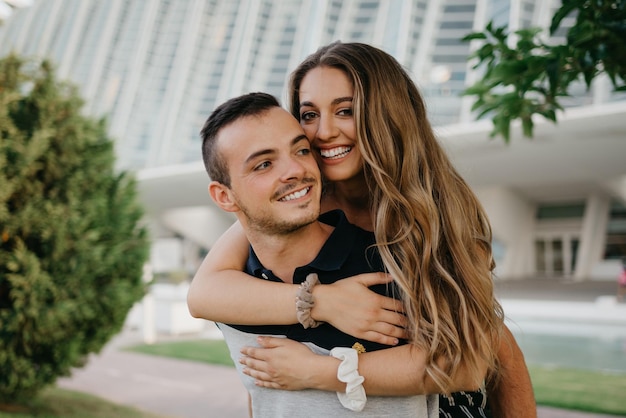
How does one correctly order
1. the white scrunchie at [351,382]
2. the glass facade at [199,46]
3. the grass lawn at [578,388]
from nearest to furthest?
the white scrunchie at [351,382]
the grass lawn at [578,388]
the glass facade at [199,46]

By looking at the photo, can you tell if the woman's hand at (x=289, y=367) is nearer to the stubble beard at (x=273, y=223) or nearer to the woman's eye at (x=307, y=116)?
the stubble beard at (x=273, y=223)

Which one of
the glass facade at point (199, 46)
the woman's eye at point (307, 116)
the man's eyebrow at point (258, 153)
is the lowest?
the man's eyebrow at point (258, 153)

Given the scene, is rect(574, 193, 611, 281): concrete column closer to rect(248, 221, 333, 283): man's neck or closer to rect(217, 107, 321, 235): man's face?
rect(248, 221, 333, 283): man's neck

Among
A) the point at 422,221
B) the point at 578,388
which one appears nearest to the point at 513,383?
the point at 422,221

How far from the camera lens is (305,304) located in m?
1.79

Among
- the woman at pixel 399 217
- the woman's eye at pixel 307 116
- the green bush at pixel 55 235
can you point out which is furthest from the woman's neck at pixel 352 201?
the green bush at pixel 55 235

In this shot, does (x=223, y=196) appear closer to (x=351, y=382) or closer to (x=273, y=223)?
(x=273, y=223)

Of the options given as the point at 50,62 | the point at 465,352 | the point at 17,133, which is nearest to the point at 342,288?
the point at 465,352

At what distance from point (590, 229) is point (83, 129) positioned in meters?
31.0

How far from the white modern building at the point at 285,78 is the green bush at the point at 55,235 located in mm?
20568

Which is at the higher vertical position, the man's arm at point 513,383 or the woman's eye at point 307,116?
the woman's eye at point 307,116

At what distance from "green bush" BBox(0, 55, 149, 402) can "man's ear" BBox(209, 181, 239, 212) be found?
4.36 metres

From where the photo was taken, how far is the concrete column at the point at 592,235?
30.8m

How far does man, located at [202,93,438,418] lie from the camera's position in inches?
70.8
